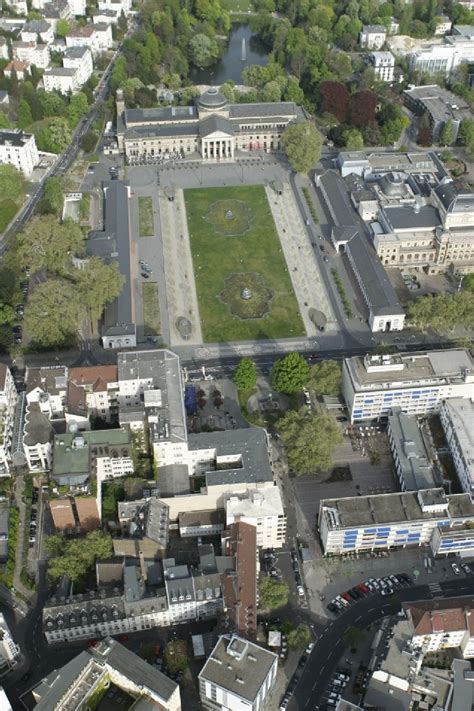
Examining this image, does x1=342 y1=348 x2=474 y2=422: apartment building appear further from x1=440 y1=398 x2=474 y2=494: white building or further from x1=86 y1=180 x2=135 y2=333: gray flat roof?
x1=86 y1=180 x2=135 y2=333: gray flat roof

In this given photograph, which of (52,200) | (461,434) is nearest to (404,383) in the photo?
(461,434)

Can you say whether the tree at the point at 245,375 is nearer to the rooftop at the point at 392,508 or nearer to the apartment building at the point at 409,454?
the apartment building at the point at 409,454

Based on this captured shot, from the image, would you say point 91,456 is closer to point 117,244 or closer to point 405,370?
point 405,370

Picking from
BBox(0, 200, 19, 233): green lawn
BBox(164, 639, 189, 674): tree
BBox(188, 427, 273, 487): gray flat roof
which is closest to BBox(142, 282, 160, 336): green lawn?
BBox(188, 427, 273, 487): gray flat roof

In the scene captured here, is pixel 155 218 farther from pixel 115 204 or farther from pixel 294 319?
pixel 294 319

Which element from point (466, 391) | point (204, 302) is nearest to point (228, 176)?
point (204, 302)
